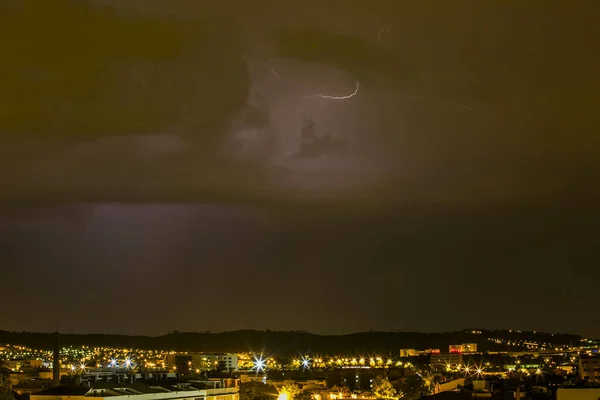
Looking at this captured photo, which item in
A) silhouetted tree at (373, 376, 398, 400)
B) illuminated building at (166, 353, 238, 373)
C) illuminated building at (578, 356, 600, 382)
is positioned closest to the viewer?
silhouetted tree at (373, 376, 398, 400)

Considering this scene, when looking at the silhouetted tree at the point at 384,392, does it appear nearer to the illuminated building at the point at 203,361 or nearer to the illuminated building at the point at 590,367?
the illuminated building at the point at 203,361

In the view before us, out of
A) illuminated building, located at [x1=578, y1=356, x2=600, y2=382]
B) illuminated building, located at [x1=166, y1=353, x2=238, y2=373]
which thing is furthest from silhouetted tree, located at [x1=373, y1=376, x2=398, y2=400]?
illuminated building, located at [x1=578, y1=356, x2=600, y2=382]

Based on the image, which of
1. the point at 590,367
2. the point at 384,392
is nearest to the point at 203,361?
the point at 590,367

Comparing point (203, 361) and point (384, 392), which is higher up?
point (203, 361)

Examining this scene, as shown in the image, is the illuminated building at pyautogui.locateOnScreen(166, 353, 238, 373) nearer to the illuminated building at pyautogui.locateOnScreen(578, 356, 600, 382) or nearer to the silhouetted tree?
the silhouetted tree

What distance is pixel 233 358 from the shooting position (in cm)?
9844

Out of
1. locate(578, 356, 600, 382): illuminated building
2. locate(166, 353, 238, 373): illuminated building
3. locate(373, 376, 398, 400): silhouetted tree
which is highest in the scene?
locate(166, 353, 238, 373): illuminated building

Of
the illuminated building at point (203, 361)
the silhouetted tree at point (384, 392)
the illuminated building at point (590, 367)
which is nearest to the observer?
the silhouetted tree at point (384, 392)

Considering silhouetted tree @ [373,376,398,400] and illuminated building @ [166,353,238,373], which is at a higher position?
illuminated building @ [166,353,238,373]

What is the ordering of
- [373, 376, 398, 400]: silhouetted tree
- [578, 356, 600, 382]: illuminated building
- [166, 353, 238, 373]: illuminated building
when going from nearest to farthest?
[373, 376, 398, 400]: silhouetted tree → [578, 356, 600, 382]: illuminated building → [166, 353, 238, 373]: illuminated building

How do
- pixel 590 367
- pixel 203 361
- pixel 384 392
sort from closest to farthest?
pixel 384 392 < pixel 590 367 < pixel 203 361

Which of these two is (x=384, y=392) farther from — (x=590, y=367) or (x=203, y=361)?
(x=203, y=361)

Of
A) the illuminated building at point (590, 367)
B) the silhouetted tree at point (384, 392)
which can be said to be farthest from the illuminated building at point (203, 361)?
the illuminated building at point (590, 367)

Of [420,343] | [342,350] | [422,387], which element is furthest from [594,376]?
[420,343]
